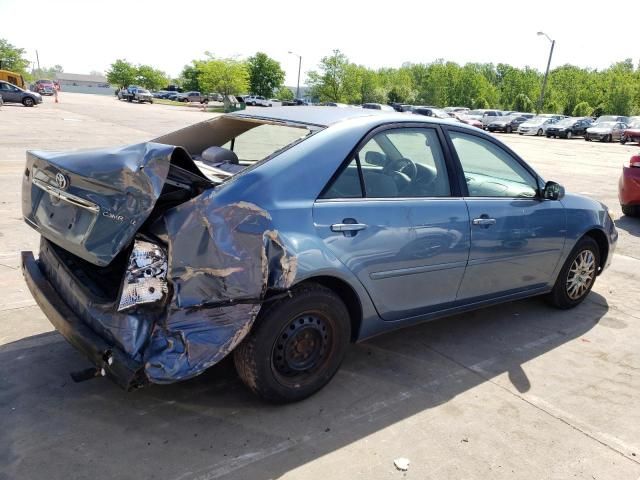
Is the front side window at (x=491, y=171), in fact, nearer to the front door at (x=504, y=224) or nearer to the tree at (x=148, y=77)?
the front door at (x=504, y=224)

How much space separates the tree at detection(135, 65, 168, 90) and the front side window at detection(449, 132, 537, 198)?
104992 mm

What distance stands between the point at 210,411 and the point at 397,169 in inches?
76.9

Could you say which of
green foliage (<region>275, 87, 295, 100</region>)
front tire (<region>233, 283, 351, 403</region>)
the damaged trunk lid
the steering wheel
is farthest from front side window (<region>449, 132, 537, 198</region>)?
green foliage (<region>275, 87, 295, 100</region>)

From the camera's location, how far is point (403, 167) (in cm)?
379

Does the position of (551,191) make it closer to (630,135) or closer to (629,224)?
(629,224)

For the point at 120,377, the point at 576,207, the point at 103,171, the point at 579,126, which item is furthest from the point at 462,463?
the point at 579,126

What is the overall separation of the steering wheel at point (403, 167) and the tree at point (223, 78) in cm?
6884

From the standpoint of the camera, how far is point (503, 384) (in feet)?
12.0

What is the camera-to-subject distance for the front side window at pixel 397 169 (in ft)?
10.7

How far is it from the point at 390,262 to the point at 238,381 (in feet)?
3.97

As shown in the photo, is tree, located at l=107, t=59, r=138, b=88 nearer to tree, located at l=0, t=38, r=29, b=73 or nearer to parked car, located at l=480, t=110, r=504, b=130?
tree, located at l=0, t=38, r=29, b=73

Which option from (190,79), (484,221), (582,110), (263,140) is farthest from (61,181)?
(190,79)

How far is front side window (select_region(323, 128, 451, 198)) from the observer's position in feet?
10.7

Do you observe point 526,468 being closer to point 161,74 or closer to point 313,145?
Answer: point 313,145
